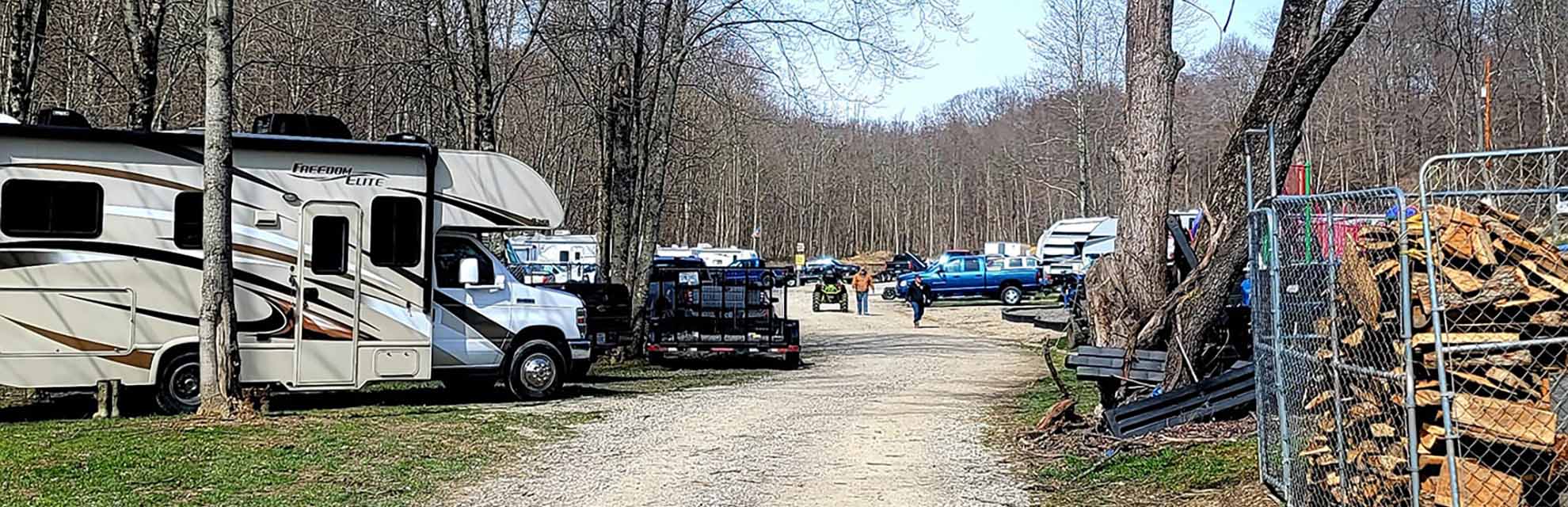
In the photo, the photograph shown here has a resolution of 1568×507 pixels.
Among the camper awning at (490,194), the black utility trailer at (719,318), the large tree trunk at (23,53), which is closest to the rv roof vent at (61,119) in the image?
the large tree trunk at (23,53)

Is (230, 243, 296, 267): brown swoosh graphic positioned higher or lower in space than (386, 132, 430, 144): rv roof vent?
lower

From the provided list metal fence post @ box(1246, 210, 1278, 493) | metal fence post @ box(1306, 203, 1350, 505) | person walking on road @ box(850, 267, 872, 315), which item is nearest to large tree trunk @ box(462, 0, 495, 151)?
metal fence post @ box(1246, 210, 1278, 493)

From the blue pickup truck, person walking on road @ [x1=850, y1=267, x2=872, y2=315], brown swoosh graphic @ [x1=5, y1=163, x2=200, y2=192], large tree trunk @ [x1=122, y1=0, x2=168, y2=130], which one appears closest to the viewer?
brown swoosh graphic @ [x1=5, y1=163, x2=200, y2=192]

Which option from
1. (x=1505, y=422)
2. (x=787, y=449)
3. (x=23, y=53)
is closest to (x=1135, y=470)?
(x=787, y=449)

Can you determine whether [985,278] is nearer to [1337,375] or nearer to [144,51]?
[144,51]

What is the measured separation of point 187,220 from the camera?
13.9 meters

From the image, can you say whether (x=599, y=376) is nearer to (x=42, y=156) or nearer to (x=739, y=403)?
(x=739, y=403)

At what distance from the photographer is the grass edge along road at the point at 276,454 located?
30.6ft

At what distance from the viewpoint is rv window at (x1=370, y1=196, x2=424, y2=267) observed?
14.7m

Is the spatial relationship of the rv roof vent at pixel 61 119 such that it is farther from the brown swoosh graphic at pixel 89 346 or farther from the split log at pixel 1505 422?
the split log at pixel 1505 422

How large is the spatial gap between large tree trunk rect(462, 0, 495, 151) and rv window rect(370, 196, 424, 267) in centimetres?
672

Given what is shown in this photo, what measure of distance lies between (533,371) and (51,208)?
17.1ft

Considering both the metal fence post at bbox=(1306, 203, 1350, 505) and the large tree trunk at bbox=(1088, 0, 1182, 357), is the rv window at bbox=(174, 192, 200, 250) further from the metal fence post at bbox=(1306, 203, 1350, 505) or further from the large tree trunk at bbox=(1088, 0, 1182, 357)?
the metal fence post at bbox=(1306, 203, 1350, 505)

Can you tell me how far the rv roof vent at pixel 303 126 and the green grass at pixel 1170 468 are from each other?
26.8 ft
